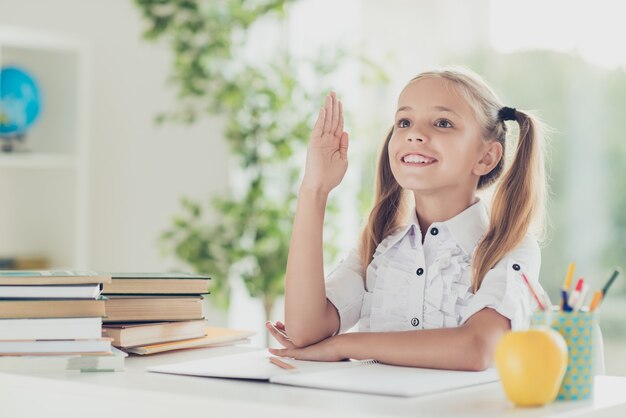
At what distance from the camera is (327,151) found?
1719 millimetres

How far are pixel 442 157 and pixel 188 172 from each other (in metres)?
2.59

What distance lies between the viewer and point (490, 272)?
158 centimetres

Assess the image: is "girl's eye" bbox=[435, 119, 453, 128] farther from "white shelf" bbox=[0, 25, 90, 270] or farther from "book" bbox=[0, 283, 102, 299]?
"white shelf" bbox=[0, 25, 90, 270]

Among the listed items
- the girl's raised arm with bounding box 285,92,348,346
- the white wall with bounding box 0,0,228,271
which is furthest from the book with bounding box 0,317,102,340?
the white wall with bounding box 0,0,228,271

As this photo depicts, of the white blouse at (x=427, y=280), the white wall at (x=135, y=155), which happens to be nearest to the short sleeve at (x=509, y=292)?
the white blouse at (x=427, y=280)

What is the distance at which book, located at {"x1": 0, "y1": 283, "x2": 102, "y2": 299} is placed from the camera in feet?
4.72

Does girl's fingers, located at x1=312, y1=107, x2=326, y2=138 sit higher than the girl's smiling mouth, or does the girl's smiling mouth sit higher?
girl's fingers, located at x1=312, y1=107, x2=326, y2=138

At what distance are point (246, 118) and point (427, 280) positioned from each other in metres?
2.05

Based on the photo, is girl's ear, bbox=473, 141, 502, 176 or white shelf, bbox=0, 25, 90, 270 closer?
girl's ear, bbox=473, 141, 502, 176

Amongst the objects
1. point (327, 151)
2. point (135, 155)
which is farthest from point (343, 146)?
point (135, 155)

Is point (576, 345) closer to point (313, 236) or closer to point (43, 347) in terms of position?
point (313, 236)

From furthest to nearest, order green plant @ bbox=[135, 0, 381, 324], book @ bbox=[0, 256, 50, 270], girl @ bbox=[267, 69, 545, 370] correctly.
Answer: book @ bbox=[0, 256, 50, 270] → green plant @ bbox=[135, 0, 381, 324] → girl @ bbox=[267, 69, 545, 370]

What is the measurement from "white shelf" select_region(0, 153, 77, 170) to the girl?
220 cm

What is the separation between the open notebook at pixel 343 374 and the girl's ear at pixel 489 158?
44 centimetres
